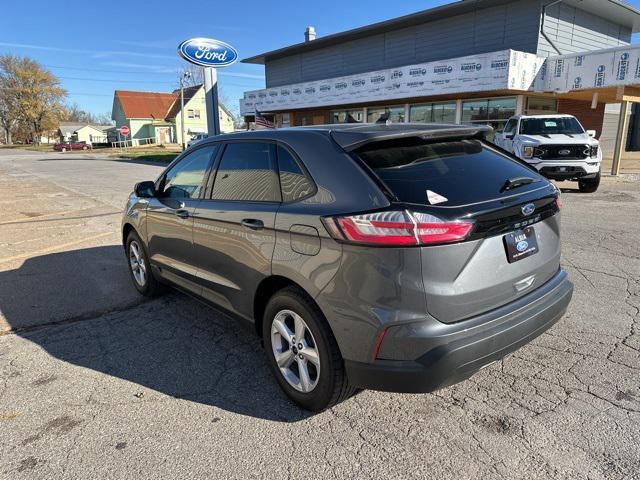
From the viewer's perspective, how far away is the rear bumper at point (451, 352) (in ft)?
7.52

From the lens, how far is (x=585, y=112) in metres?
22.6

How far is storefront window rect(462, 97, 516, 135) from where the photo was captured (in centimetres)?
1995

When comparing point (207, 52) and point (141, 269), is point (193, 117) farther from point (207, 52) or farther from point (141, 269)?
point (141, 269)

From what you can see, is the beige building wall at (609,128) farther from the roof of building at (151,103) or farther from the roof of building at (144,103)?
the roof of building at (144,103)

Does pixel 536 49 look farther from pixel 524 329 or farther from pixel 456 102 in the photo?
pixel 524 329

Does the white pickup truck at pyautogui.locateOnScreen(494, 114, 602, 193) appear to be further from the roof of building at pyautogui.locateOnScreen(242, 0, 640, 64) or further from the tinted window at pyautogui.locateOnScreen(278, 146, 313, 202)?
the roof of building at pyautogui.locateOnScreen(242, 0, 640, 64)

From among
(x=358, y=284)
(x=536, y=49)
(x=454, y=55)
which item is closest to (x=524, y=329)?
(x=358, y=284)

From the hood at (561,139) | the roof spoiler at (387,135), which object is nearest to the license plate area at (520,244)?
the roof spoiler at (387,135)

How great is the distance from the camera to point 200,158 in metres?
3.97

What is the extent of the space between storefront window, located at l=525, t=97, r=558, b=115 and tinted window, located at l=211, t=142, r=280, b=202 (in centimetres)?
1935

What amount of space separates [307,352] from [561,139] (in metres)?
11.5

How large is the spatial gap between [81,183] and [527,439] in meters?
19.4

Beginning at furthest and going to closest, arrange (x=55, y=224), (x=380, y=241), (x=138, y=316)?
1. (x=55, y=224)
2. (x=138, y=316)
3. (x=380, y=241)

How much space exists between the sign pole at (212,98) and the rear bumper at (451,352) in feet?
47.4
